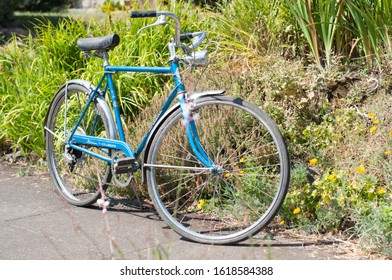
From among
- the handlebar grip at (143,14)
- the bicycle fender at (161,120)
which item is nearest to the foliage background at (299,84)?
the bicycle fender at (161,120)

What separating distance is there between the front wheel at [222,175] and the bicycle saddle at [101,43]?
2.42 ft

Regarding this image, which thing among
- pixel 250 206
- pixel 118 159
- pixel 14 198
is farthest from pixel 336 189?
pixel 14 198

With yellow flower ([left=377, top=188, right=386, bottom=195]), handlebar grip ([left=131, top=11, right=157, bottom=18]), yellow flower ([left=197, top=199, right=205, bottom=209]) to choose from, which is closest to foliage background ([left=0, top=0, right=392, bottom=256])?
yellow flower ([left=377, top=188, right=386, bottom=195])

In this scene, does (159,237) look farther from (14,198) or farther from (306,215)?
(14,198)

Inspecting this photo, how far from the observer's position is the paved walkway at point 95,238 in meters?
4.45

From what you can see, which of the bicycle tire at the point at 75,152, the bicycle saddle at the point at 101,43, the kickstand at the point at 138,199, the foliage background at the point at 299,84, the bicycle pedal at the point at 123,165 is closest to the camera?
the foliage background at the point at 299,84

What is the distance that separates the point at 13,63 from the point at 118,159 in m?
3.25

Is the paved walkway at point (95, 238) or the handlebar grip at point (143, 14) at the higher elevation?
the handlebar grip at point (143, 14)

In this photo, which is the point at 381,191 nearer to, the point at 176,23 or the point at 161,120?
the point at 161,120

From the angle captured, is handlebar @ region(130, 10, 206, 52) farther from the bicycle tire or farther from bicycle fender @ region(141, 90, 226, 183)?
the bicycle tire

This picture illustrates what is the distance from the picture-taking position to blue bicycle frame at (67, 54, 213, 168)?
4.69 metres

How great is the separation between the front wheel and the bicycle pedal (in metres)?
0.21

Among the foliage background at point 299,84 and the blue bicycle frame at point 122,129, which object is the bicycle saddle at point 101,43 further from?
the foliage background at point 299,84

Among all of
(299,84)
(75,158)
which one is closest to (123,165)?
(75,158)
